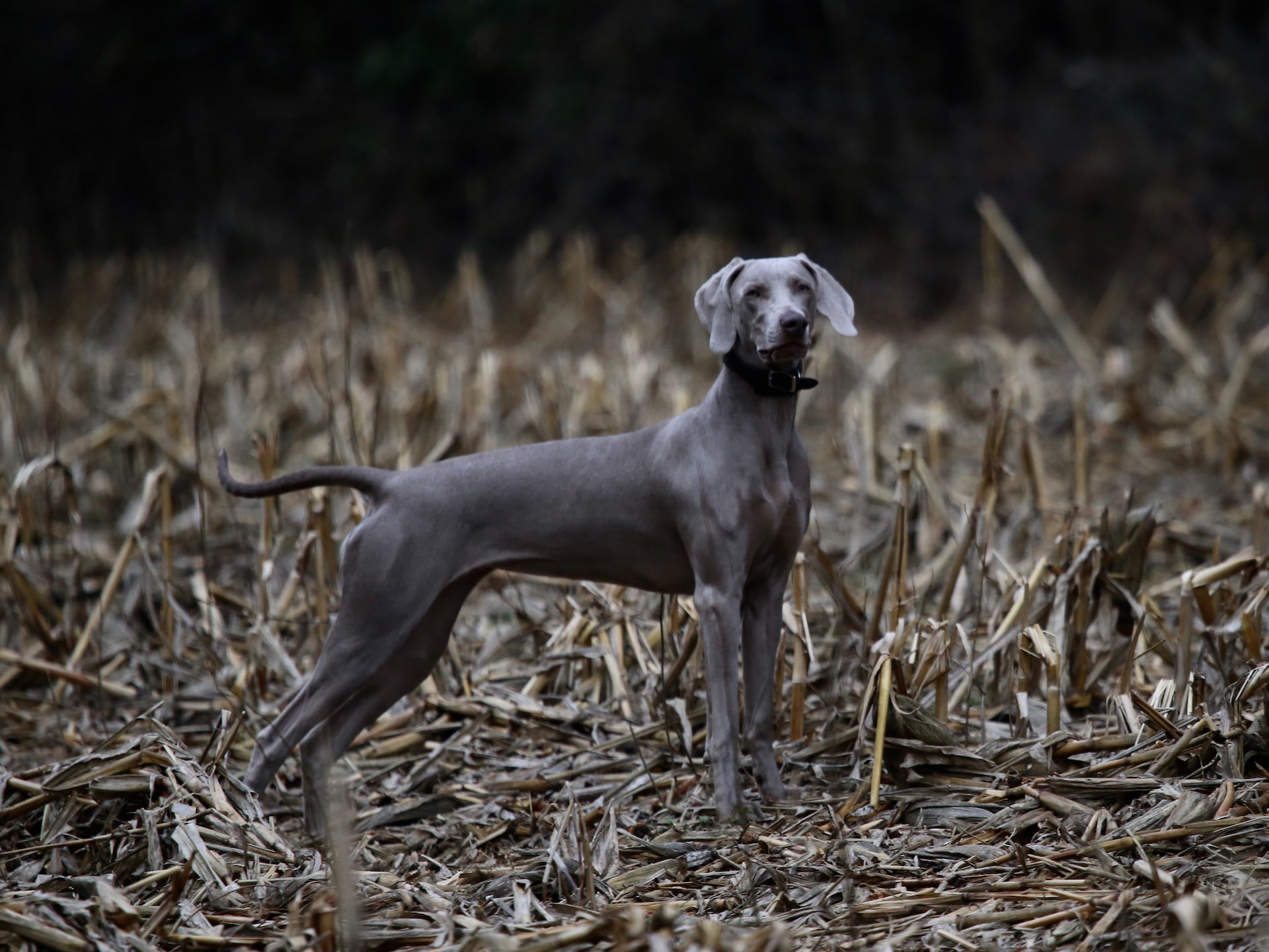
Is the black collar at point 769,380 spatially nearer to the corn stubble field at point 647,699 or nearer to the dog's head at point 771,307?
the dog's head at point 771,307

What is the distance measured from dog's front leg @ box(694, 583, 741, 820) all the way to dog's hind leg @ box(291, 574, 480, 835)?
0.70 metres

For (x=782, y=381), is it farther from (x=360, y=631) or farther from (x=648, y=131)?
(x=648, y=131)

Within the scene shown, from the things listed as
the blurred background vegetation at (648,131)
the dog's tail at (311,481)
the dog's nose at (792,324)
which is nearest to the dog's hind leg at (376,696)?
the dog's tail at (311,481)

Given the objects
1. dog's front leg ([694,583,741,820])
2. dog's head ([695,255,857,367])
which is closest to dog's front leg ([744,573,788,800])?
dog's front leg ([694,583,741,820])

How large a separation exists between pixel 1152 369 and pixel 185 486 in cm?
558

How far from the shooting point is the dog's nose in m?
3.39

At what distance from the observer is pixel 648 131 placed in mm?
14883

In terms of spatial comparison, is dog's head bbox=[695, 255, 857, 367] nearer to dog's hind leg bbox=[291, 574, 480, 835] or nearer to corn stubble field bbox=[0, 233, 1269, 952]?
corn stubble field bbox=[0, 233, 1269, 952]

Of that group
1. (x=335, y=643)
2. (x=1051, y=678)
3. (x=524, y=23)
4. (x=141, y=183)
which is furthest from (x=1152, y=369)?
(x=141, y=183)

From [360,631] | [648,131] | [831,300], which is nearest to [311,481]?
[360,631]

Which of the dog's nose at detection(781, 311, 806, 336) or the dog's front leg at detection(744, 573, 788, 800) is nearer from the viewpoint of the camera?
the dog's nose at detection(781, 311, 806, 336)

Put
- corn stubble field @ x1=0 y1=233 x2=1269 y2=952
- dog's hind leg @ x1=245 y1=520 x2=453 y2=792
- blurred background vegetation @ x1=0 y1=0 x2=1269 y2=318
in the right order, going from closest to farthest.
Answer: corn stubble field @ x1=0 y1=233 x2=1269 y2=952, dog's hind leg @ x1=245 y1=520 x2=453 y2=792, blurred background vegetation @ x1=0 y1=0 x2=1269 y2=318

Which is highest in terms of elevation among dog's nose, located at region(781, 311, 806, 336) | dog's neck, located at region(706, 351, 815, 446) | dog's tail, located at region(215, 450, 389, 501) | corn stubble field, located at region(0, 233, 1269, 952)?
dog's nose, located at region(781, 311, 806, 336)

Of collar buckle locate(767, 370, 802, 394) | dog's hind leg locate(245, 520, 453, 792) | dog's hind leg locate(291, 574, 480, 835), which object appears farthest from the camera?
dog's hind leg locate(291, 574, 480, 835)
